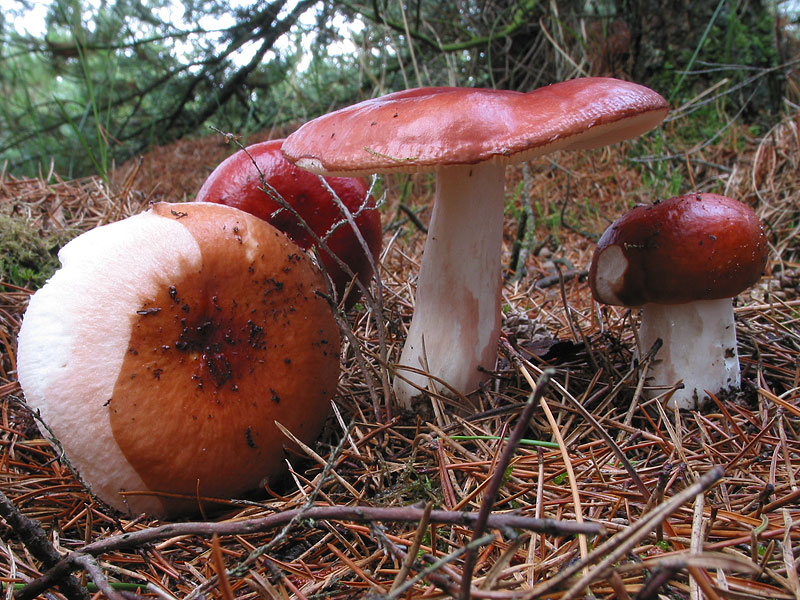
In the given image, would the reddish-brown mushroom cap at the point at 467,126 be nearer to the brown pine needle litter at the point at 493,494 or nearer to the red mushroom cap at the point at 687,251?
the red mushroom cap at the point at 687,251

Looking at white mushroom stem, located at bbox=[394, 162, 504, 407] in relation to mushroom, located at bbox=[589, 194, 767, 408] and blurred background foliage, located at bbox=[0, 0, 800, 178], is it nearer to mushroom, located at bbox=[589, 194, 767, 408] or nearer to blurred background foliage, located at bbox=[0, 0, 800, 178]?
mushroom, located at bbox=[589, 194, 767, 408]

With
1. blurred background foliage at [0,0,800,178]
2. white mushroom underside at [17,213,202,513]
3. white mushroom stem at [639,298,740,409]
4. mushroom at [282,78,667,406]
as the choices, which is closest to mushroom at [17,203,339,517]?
white mushroom underside at [17,213,202,513]

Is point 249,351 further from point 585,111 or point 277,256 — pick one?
point 585,111

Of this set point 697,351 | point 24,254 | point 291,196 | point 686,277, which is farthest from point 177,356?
point 697,351

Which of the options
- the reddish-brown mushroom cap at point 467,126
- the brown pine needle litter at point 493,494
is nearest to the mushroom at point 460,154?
the reddish-brown mushroom cap at point 467,126

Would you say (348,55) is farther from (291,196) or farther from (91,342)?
(91,342)

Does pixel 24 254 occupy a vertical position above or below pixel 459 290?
above
